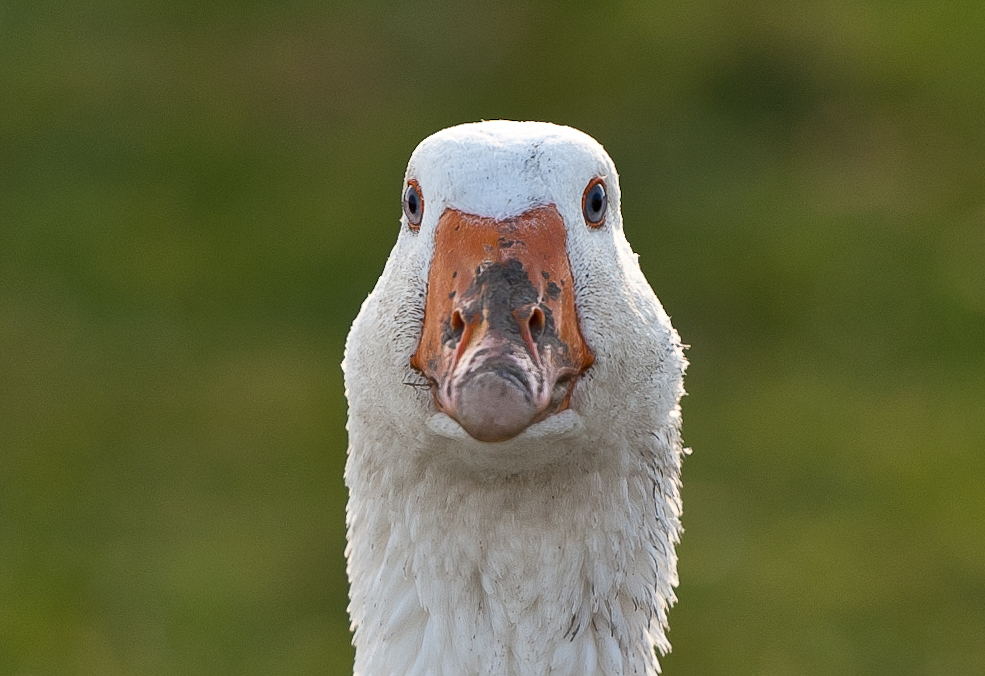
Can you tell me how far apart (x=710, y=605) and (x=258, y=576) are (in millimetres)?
2170

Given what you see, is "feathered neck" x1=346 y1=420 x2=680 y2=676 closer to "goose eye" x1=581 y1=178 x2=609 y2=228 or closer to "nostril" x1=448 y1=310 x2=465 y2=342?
"nostril" x1=448 y1=310 x2=465 y2=342

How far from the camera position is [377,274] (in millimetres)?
8867

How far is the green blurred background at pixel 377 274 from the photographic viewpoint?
6.93 m

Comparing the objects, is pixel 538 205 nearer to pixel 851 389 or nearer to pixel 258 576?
pixel 258 576

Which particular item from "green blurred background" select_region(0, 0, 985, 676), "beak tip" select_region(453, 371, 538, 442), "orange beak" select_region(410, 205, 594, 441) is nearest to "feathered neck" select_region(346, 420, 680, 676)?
"orange beak" select_region(410, 205, 594, 441)

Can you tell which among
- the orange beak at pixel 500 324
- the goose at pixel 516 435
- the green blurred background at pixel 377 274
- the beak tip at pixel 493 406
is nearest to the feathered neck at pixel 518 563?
the goose at pixel 516 435

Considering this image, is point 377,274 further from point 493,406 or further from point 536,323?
point 493,406

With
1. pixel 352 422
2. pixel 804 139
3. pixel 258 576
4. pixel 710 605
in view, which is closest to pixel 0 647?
pixel 258 576

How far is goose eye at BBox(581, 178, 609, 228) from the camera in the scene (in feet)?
9.79

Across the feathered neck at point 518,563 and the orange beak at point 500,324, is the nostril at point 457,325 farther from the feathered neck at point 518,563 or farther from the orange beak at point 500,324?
the feathered neck at point 518,563

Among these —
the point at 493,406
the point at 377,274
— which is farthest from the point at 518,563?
the point at 377,274

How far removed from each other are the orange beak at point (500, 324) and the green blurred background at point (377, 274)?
13.6 ft

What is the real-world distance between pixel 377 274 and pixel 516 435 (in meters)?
6.43

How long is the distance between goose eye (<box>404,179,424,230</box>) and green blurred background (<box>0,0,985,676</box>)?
3902 millimetres
